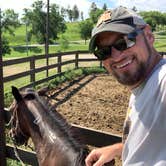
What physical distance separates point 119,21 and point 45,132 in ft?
4.12

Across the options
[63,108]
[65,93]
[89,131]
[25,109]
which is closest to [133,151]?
[25,109]

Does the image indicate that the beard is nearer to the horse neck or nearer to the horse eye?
the horse neck

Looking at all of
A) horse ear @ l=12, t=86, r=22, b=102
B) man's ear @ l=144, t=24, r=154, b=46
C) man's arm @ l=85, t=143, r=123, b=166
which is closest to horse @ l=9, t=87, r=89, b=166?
horse ear @ l=12, t=86, r=22, b=102

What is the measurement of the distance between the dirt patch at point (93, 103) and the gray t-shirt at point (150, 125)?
483 centimetres

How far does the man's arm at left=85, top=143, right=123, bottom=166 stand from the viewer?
71.2 inches

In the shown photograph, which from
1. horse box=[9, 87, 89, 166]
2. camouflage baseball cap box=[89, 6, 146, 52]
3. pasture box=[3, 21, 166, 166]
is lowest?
pasture box=[3, 21, 166, 166]

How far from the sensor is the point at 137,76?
149 centimetres

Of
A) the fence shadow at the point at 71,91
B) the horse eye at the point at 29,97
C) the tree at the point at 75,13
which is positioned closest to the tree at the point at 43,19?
the fence shadow at the point at 71,91

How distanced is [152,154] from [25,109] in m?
1.64

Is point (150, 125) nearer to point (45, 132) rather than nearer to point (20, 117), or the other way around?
point (45, 132)

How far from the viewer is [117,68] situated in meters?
1.58

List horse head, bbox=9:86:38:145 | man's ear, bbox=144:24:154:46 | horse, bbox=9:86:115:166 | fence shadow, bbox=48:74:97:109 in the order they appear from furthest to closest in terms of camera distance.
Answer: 1. fence shadow, bbox=48:74:97:109
2. horse head, bbox=9:86:38:145
3. horse, bbox=9:86:115:166
4. man's ear, bbox=144:24:154:46

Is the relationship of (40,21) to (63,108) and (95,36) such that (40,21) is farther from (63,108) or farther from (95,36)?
(95,36)

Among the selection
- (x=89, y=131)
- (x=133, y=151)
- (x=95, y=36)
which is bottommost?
(x=89, y=131)
